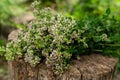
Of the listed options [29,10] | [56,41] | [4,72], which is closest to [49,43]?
[56,41]

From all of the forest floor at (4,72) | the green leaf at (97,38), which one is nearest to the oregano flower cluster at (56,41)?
the green leaf at (97,38)

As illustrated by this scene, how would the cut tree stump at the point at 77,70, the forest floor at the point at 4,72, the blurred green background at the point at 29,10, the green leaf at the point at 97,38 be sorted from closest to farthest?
the cut tree stump at the point at 77,70 → the green leaf at the point at 97,38 → the forest floor at the point at 4,72 → the blurred green background at the point at 29,10

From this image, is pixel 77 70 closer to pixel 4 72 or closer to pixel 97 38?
pixel 97 38

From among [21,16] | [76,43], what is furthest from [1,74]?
[76,43]

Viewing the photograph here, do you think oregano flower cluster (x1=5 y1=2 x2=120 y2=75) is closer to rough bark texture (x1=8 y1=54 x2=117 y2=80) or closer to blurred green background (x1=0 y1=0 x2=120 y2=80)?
rough bark texture (x1=8 y1=54 x2=117 y2=80)

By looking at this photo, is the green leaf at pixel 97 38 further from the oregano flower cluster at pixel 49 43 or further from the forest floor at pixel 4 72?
the forest floor at pixel 4 72

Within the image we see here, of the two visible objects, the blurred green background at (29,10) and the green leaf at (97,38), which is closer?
the green leaf at (97,38)

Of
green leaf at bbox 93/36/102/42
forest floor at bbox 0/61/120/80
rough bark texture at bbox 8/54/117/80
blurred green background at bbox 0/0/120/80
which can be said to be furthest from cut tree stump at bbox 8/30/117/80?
blurred green background at bbox 0/0/120/80
